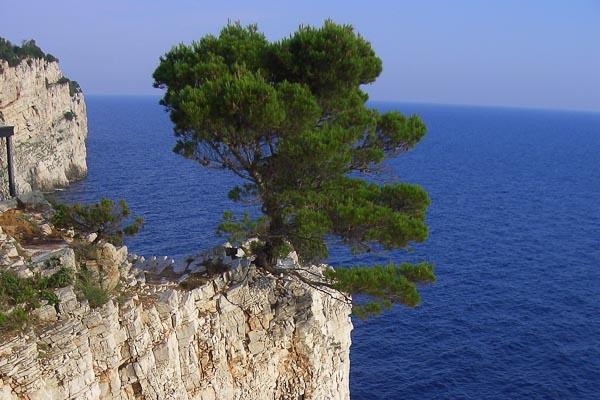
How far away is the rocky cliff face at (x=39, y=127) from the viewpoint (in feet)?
231

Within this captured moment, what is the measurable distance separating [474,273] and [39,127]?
2590 inches

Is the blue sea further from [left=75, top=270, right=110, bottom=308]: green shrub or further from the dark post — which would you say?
the dark post

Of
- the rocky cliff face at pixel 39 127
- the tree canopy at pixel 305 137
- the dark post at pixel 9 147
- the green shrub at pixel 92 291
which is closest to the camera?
the green shrub at pixel 92 291

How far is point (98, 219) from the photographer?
16.8 m

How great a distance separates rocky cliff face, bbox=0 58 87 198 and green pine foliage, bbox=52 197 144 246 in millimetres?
49622

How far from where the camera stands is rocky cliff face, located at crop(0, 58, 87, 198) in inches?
2768

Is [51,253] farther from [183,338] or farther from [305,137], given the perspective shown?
[305,137]

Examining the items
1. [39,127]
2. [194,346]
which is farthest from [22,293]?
[39,127]

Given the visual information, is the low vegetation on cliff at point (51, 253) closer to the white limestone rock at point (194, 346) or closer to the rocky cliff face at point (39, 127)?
the white limestone rock at point (194, 346)

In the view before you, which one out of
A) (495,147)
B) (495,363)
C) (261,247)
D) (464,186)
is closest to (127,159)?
(464,186)

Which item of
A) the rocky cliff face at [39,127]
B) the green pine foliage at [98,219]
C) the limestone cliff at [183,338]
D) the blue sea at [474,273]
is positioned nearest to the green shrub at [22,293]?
the limestone cliff at [183,338]

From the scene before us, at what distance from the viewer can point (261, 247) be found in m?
18.5

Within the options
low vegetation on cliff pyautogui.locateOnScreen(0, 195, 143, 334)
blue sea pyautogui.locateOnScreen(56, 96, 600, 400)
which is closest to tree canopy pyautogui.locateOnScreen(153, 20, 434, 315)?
blue sea pyautogui.locateOnScreen(56, 96, 600, 400)

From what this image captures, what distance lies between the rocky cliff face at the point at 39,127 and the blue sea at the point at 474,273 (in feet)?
12.3
